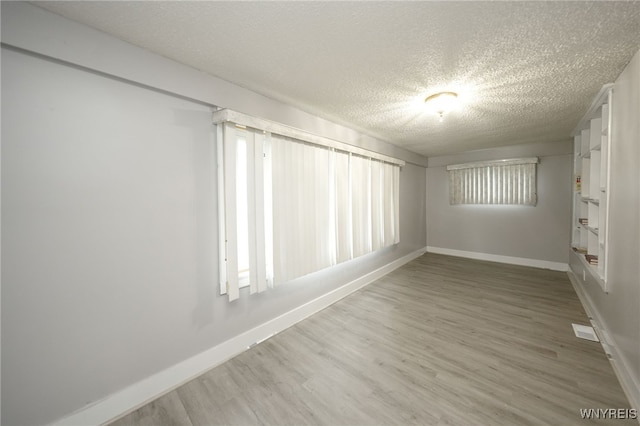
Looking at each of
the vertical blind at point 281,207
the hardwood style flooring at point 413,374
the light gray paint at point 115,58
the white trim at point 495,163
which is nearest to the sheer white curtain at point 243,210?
the vertical blind at point 281,207

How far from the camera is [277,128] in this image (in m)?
2.29

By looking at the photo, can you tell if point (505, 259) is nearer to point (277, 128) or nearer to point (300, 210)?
point (300, 210)

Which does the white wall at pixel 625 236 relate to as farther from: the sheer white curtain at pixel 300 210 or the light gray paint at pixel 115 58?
the light gray paint at pixel 115 58

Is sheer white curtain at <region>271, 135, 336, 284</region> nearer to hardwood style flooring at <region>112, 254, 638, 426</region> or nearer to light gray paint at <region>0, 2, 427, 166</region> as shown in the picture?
light gray paint at <region>0, 2, 427, 166</region>

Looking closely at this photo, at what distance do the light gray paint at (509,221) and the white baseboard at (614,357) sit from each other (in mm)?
1746

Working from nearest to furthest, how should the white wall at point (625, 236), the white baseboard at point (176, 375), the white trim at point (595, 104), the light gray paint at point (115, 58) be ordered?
the light gray paint at point (115, 58) < the white baseboard at point (176, 375) < the white wall at point (625, 236) < the white trim at point (595, 104)

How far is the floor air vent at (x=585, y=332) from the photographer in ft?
7.33

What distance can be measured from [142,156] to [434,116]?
302 cm

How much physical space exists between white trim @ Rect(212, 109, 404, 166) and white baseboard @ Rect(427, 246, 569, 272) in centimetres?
368

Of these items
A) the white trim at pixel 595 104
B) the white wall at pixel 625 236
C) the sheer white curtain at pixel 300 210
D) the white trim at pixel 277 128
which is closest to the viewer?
the white wall at pixel 625 236

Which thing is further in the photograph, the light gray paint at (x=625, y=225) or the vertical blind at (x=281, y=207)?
the vertical blind at (x=281, y=207)

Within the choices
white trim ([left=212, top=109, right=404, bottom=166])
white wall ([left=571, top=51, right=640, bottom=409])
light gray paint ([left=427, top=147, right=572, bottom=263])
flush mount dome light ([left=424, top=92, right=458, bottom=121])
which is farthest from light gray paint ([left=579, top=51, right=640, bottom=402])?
light gray paint ([left=427, top=147, right=572, bottom=263])

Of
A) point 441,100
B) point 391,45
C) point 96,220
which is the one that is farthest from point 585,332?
point 96,220

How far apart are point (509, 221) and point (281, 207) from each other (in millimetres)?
4946
